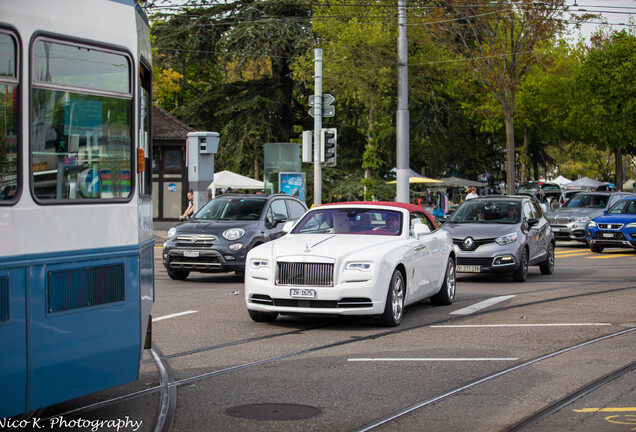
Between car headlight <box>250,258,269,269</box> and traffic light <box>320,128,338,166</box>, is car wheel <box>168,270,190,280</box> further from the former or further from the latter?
traffic light <box>320,128,338,166</box>

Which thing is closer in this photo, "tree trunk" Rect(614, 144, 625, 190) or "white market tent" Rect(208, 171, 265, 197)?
"white market tent" Rect(208, 171, 265, 197)

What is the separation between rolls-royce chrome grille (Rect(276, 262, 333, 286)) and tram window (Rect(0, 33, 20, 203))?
227 inches

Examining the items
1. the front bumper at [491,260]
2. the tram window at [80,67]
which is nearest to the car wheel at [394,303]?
the tram window at [80,67]

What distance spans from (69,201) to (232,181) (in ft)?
107

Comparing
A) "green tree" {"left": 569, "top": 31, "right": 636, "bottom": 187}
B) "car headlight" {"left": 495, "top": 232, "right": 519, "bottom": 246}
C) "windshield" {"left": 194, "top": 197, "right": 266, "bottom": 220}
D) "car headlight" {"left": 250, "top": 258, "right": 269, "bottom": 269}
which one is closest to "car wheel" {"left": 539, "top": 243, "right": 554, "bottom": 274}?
"car headlight" {"left": 495, "top": 232, "right": 519, "bottom": 246}

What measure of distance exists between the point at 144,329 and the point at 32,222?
60.2 inches

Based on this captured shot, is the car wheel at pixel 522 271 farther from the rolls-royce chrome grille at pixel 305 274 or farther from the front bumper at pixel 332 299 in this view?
the rolls-royce chrome grille at pixel 305 274

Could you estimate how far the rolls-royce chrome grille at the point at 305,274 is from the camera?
10.7 m

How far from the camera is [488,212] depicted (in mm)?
18594

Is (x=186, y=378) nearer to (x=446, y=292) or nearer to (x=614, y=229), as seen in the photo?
(x=446, y=292)

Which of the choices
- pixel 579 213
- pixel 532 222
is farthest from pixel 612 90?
pixel 532 222

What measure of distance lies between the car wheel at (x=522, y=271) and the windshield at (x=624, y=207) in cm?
1055

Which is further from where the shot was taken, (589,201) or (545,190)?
(545,190)

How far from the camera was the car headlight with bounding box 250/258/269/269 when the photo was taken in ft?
36.1
